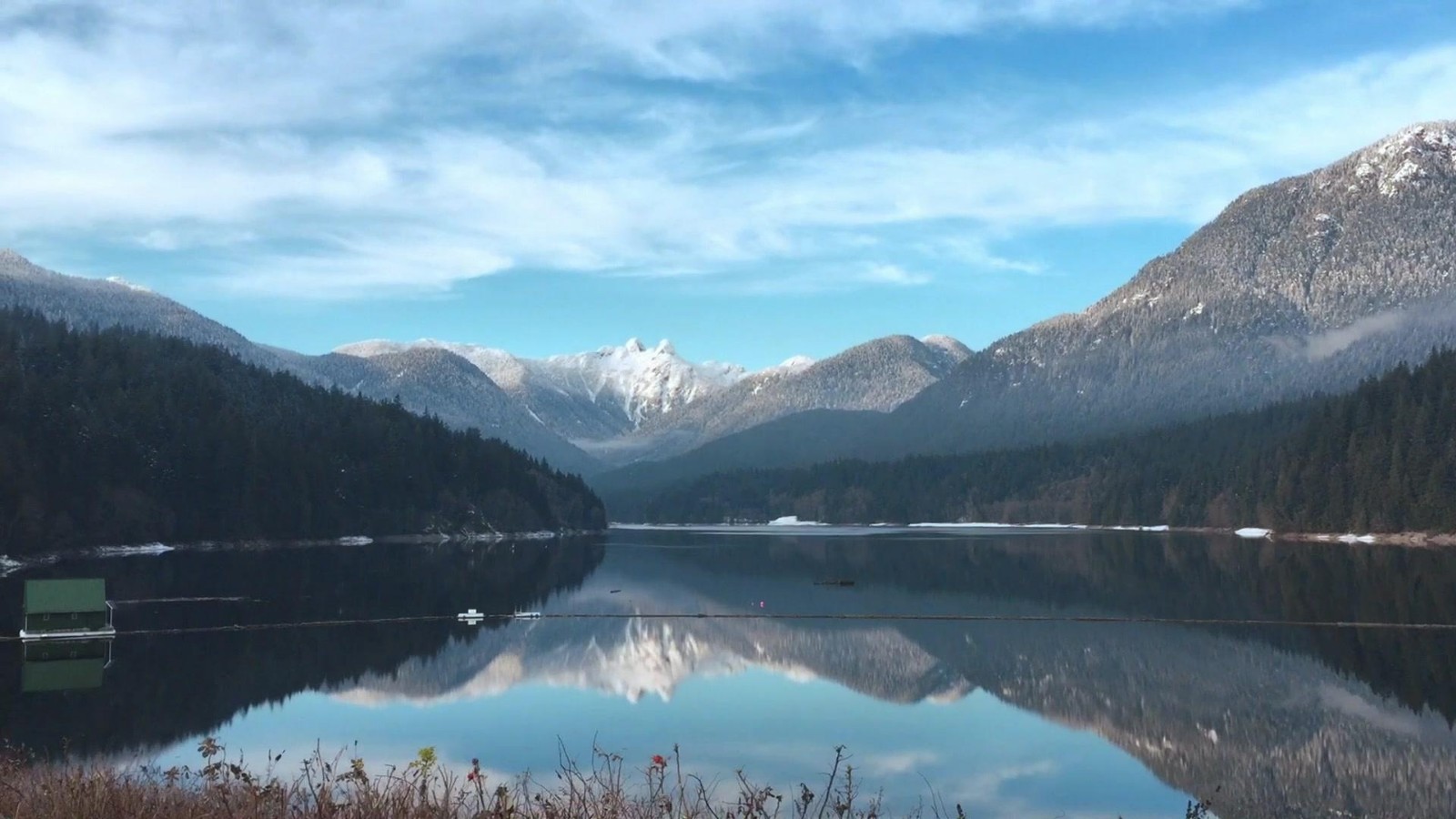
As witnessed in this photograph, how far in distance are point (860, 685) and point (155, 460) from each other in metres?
121

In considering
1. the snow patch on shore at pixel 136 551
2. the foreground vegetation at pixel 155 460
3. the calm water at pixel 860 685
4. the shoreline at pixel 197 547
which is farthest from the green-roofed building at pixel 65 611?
the snow patch on shore at pixel 136 551

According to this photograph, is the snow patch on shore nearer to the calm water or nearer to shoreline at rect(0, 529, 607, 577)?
shoreline at rect(0, 529, 607, 577)

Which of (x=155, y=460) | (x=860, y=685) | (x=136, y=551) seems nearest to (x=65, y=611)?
(x=860, y=685)

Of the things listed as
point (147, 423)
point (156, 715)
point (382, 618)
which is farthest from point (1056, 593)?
point (147, 423)

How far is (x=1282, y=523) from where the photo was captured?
533ft

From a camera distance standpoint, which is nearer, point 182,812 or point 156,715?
point 182,812

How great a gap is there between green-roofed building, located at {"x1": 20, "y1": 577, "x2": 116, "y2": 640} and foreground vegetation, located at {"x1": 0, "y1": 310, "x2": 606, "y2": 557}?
179 feet

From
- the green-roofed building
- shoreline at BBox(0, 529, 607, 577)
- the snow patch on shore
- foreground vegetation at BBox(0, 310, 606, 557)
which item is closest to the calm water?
the green-roofed building

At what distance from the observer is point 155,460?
502ft

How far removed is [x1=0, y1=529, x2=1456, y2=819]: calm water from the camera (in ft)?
125

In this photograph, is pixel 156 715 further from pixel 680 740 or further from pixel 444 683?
pixel 680 740

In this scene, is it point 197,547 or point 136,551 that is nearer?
point 136,551

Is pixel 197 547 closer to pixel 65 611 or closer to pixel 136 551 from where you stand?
pixel 136 551

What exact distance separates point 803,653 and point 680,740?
23.7 meters
